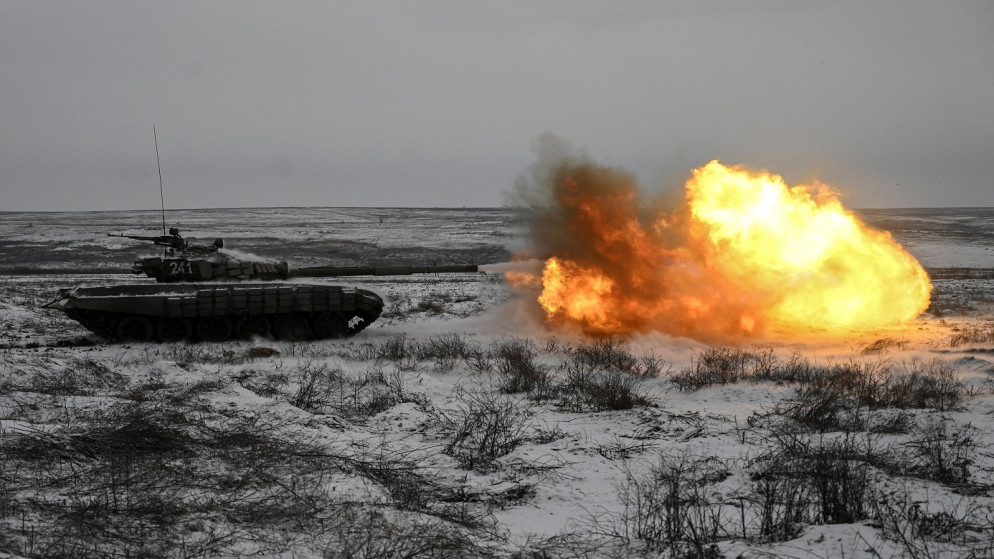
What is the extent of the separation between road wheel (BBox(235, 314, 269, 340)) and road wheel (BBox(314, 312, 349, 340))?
1294 mm

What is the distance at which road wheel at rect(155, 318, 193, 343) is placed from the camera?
67.3 feet

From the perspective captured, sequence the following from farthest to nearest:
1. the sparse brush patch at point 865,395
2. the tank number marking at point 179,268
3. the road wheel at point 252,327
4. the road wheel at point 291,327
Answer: the tank number marking at point 179,268 < the road wheel at point 291,327 < the road wheel at point 252,327 < the sparse brush patch at point 865,395

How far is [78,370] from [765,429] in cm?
1230

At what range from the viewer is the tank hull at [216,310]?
2003 cm

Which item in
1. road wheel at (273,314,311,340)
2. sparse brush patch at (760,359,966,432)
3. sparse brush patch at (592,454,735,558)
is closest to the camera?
sparse brush patch at (592,454,735,558)

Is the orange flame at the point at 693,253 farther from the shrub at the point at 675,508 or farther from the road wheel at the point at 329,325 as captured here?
the shrub at the point at 675,508

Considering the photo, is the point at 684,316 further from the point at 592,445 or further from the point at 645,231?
the point at 592,445

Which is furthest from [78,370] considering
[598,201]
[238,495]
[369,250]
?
[369,250]

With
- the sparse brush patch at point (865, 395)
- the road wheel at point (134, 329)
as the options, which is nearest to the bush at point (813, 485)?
the sparse brush patch at point (865, 395)

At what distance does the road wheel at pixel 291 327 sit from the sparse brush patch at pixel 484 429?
9.42 meters

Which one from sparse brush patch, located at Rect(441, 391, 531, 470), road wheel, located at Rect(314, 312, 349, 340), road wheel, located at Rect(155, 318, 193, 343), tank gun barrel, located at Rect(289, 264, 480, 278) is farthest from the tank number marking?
sparse brush patch, located at Rect(441, 391, 531, 470)

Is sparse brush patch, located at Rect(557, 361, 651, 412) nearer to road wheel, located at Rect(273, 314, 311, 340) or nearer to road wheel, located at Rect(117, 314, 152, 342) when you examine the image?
road wheel, located at Rect(273, 314, 311, 340)

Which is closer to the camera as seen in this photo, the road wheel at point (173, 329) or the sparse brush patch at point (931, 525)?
the sparse brush patch at point (931, 525)

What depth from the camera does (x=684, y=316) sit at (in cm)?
2077
